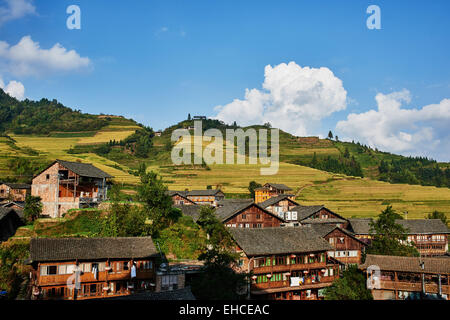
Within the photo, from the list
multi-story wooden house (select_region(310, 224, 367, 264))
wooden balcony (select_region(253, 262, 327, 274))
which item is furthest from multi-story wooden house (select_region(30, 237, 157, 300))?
multi-story wooden house (select_region(310, 224, 367, 264))

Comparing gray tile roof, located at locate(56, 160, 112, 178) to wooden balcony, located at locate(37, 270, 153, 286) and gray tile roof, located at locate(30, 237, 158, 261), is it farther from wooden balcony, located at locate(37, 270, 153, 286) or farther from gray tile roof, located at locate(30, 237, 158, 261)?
wooden balcony, located at locate(37, 270, 153, 286)

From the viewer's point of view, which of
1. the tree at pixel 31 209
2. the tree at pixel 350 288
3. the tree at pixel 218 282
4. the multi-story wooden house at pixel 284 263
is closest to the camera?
the tree at pixel 218 282

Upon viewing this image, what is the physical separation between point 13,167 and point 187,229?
193 feet

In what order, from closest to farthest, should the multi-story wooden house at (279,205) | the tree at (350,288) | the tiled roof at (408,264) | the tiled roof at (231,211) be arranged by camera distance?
the tree at (350,288) < the tiled roof at (408,264) < the tiled roof at (231,211) < the multi-story wooden house at (279,205)

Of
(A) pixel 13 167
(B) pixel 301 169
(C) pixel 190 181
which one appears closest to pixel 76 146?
(C) pixel 190 181

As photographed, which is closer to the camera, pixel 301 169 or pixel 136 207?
pixel 136 207

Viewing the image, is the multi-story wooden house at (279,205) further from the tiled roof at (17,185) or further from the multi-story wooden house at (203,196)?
the tiled roof at (17,185)

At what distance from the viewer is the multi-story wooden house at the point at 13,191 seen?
226ft

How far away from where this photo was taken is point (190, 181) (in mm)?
125438

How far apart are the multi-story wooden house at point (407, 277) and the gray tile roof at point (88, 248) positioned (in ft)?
87.0

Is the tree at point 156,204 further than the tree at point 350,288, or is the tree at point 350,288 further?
the tree at point 156,204

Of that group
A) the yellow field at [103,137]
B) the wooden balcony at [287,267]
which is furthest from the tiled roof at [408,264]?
the yellow field at [103,137]

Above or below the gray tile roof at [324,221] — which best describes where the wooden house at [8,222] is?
above

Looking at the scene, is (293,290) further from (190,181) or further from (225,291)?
(190,181)
